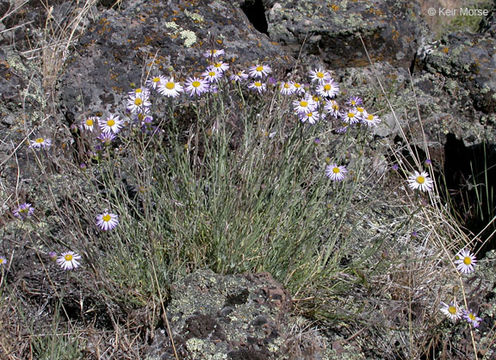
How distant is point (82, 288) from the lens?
245 centimetres

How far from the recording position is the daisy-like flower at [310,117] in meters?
2.53

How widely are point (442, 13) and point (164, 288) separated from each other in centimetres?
572

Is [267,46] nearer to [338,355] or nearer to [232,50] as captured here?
[232,50]

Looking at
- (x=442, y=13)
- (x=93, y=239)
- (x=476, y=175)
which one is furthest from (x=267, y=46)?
(x=442, y=13)

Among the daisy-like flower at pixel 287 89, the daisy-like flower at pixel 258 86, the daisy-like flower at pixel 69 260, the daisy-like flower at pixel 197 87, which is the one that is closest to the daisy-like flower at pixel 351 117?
the daisy-like flower at pixel 287 89

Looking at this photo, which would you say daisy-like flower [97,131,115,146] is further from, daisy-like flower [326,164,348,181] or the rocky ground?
daisy-like flower [326,164,348,181]

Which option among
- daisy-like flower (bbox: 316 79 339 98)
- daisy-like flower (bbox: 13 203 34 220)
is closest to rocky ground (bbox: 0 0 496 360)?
daisy-like flower (bbox: 13 203 34 220)

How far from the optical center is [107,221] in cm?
228

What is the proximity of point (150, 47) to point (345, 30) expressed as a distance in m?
1.68

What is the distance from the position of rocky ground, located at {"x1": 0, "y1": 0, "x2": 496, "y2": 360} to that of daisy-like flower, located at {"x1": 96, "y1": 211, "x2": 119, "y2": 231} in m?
0.39

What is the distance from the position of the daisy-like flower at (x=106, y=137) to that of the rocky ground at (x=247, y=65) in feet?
0.53

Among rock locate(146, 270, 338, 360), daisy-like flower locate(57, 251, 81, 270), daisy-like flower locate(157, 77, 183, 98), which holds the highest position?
daisy-like flower locate(157, 77, 183, 98)

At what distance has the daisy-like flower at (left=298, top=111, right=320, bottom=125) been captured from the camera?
8.31 feet

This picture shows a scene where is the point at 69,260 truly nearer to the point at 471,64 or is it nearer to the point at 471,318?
the point at 471,318
